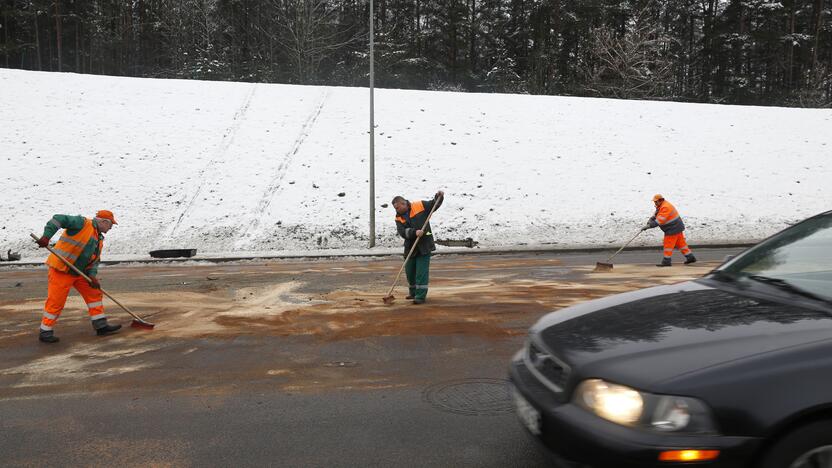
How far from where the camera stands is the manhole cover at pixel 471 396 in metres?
4.02

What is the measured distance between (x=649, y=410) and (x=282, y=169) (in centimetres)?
2033

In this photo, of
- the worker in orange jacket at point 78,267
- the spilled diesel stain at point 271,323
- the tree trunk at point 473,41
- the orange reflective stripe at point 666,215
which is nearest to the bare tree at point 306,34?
the tree trunk at point 473,41

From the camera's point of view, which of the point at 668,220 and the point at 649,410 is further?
the point at 668,220

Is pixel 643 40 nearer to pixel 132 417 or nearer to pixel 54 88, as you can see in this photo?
pixel 54 88

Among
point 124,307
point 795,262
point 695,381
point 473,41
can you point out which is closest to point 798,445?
point 695,381

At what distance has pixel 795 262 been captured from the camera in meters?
3.17

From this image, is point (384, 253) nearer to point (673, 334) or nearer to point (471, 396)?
point (471, 396)

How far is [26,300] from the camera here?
8.81 metres

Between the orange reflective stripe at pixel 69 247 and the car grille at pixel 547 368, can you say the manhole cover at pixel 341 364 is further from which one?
the orange reflective stripe at pixel 69 247

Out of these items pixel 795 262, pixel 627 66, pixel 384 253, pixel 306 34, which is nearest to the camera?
pixel 795 262

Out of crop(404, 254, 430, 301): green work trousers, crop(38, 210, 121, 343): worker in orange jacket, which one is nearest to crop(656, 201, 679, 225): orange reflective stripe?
crop(404, 254, 430, 301): green work trousers

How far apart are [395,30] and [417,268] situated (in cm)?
4015

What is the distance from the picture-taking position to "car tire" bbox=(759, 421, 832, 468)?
6.68ft

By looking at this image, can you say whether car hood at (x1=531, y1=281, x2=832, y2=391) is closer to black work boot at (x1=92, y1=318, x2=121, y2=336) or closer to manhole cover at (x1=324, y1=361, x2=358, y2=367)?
manhole cover at (x1=324, y1=361, x2=358, y2=367)
